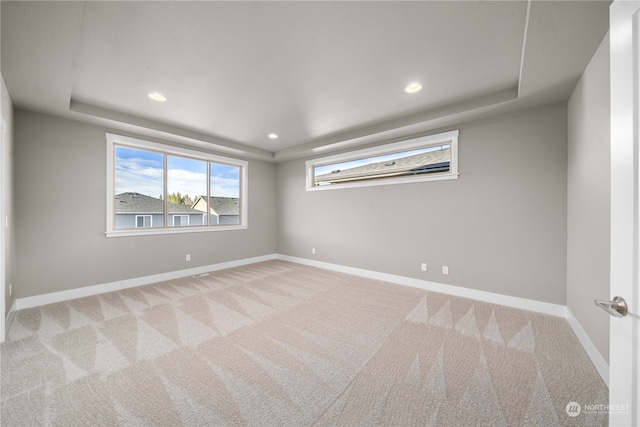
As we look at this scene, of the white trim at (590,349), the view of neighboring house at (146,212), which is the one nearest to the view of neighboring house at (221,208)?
the view of neighboring house at (146,212)

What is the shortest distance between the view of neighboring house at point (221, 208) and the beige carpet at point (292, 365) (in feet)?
7.04

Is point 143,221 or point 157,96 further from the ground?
point 157,96

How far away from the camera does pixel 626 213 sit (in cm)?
77

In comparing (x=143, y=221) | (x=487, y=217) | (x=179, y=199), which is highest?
(x=179, y=199)

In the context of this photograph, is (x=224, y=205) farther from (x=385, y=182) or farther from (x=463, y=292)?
(x=463, y=292)

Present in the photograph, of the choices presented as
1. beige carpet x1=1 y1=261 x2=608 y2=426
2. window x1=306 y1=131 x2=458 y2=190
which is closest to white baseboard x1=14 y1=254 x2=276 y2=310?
beige carpet x1=1 y1=261 x2=608 y2=426

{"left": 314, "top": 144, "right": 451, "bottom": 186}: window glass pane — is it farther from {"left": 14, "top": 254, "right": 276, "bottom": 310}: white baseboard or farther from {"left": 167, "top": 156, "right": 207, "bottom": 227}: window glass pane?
{"left": 14, "top": 254, "right": 276, "bottom": 310}: white baseboard

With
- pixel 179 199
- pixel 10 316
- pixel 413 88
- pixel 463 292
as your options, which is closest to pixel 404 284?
pixel 463 292

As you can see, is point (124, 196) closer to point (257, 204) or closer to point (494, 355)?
point (257, 204)

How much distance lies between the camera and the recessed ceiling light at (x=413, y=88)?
103 inches

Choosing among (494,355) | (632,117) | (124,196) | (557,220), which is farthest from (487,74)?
(124,196)

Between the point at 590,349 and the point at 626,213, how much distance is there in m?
2.05

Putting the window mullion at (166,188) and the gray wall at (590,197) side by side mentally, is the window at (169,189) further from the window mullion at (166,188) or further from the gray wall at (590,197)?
the gray wall at (590,197)

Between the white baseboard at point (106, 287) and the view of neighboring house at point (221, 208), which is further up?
the view of neighboring house at point (221, 208)
